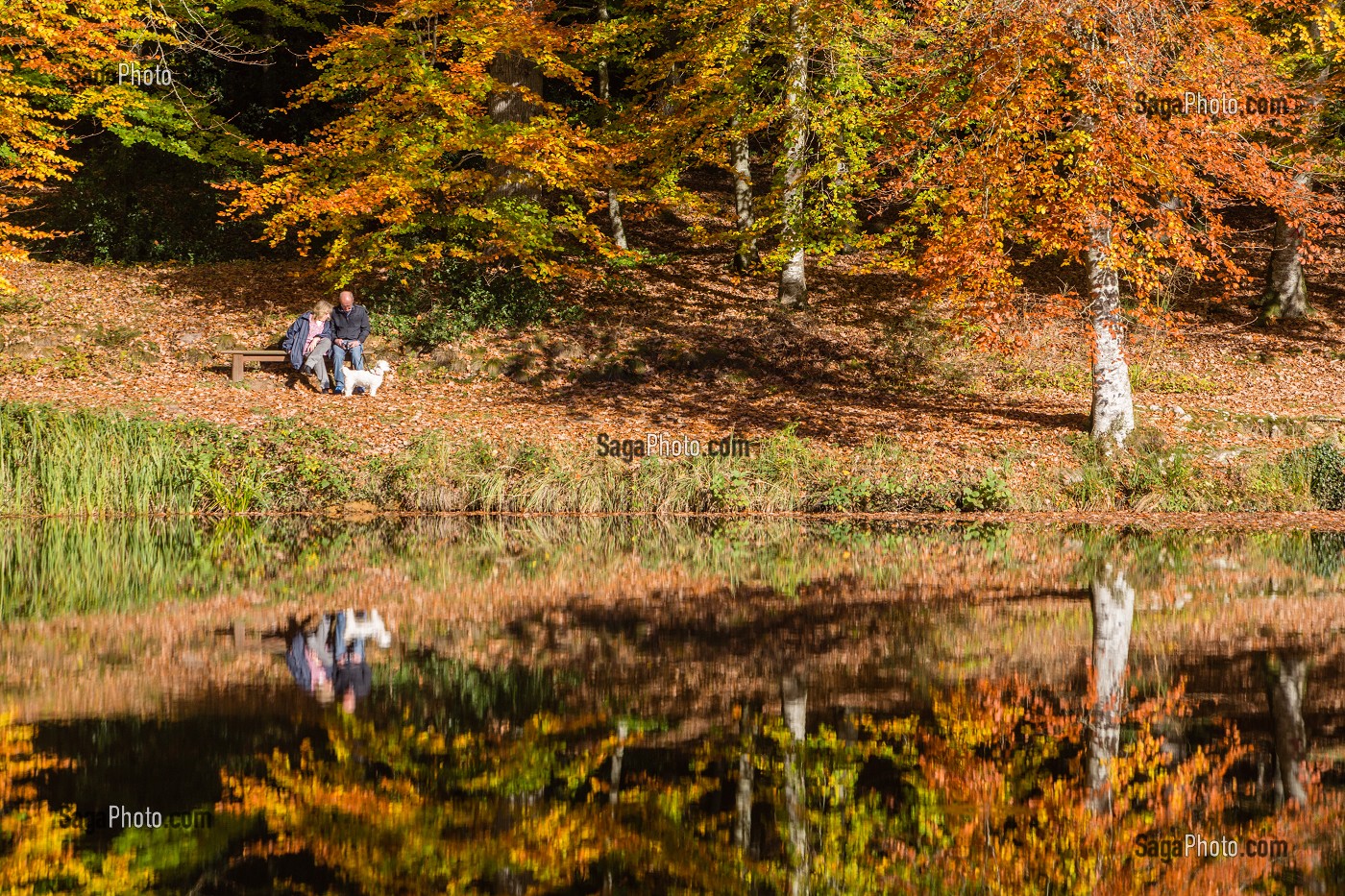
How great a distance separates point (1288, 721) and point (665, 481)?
32.9 ft

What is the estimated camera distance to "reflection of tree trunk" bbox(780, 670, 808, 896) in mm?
4387

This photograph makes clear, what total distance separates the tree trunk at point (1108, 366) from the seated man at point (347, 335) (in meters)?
10.3

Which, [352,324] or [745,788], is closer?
[745,788]

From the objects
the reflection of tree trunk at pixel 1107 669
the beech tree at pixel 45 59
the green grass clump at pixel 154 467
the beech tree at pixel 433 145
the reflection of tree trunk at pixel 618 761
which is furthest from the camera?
the beech tree at pixel 433 145

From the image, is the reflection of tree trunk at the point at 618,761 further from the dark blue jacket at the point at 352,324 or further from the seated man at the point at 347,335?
the dark blue jacket at the point at 352,324

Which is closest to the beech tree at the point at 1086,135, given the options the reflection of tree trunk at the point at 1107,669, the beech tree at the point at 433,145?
the reflection of tree trunk at the point at 1107,669

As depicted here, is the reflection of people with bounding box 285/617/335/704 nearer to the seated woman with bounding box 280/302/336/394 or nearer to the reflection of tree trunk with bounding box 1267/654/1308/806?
the reflection of tree trunk with bounding box 1267/654/1308/806

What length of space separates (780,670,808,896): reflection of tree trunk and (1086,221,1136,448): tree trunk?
1063cm

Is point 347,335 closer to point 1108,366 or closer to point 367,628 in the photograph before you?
point 1108,366

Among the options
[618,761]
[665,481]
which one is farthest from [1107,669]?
[665,481]

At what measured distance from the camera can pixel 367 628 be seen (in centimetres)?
832

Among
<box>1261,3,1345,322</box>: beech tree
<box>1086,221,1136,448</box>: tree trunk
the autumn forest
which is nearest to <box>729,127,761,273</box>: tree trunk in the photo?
the autumn forest

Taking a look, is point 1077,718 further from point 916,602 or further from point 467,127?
point 467,127

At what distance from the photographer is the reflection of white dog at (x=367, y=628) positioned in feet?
26.2
